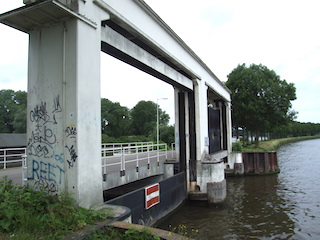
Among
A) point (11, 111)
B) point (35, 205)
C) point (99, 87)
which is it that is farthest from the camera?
point (11, 111)

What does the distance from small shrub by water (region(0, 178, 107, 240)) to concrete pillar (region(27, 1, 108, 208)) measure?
0.39 metres

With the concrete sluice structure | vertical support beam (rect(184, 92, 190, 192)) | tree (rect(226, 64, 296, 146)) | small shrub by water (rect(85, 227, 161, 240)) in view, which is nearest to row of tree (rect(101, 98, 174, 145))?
tree (rect(226, 64, 296, 146))

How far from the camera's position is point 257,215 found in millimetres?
12008

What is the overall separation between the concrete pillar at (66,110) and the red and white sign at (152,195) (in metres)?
3.74

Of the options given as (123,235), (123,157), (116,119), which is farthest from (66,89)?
(116,119)

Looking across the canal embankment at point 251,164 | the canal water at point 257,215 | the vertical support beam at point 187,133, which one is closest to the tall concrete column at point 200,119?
the vertical support beam at point 187,133

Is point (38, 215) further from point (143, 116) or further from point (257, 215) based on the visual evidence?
point (143, 116)

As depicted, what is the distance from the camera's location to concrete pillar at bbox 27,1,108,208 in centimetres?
570

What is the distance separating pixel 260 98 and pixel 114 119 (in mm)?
41333

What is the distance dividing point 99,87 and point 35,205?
3028 millimetres

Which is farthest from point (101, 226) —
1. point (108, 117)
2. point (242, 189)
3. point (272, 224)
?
point (108, 117)

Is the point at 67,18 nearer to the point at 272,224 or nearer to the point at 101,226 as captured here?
the point at 101,226

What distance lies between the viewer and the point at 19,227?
170 inches

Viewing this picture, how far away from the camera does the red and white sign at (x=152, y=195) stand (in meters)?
9.61
